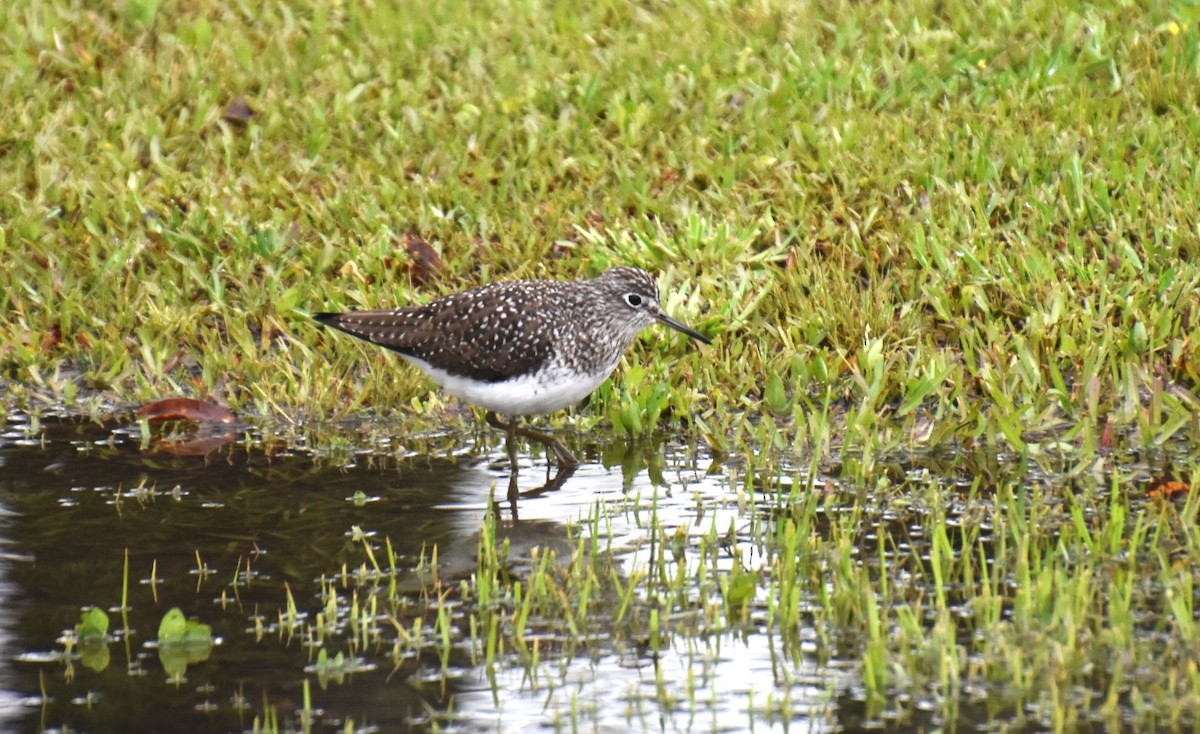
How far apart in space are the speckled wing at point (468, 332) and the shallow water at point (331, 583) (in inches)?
20.4

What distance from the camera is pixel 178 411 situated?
28.8 ft

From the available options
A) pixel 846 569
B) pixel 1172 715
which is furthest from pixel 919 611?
pixel 1172 715

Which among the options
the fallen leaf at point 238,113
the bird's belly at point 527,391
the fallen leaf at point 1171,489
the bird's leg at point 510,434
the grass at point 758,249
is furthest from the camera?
the fallen leaf at point 238,113

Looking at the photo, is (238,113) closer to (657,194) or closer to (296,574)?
(657,194)

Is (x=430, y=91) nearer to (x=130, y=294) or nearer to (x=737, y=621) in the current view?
(x=130, y=294)

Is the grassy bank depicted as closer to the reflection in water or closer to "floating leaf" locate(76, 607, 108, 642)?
the reflection in water

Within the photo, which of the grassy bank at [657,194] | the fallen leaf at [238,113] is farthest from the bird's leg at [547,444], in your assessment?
the fallen leaf at [238,113]

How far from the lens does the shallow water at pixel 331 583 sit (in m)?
5.34

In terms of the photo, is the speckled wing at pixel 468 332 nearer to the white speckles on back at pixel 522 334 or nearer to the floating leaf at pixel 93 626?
the white speckles on back at pixel 522 334

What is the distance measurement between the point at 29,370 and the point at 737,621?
16.0 feet

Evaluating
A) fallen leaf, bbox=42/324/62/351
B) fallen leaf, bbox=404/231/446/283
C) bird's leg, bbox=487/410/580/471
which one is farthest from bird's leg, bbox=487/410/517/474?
fallen leaf, bbox=42/324/62/351

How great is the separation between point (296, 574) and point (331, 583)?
20 cm

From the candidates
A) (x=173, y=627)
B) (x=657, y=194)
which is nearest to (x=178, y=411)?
(x=173, y=627)

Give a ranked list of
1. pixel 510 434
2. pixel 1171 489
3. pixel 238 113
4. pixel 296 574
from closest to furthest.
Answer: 1. pixel 296 574
2. pixel 1171 489
3. pixel 510 434
4. pixel 238 113
